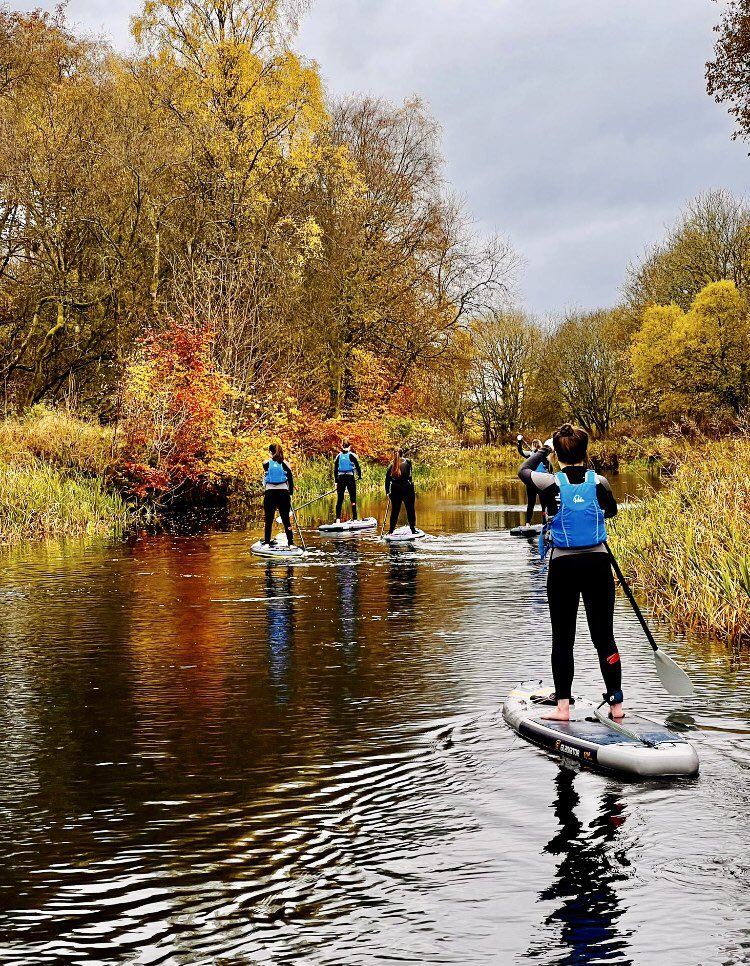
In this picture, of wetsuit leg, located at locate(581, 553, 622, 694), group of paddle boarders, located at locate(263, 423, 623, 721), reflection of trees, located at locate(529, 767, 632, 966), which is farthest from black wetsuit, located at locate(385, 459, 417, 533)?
reflection of trees, located at locate(529, 767, 632, 966)

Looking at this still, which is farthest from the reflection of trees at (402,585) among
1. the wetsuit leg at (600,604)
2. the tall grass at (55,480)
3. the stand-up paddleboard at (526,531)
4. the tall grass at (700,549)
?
A: the tall grass at (55,480)

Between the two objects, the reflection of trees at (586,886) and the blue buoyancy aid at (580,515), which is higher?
A: the blue buoyancy aid at (580,515)

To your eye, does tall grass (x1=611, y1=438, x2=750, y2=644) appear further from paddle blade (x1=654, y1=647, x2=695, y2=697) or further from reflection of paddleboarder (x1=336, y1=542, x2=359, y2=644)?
paddle blade (x1=654, y1=647, x2=695, y2=697)

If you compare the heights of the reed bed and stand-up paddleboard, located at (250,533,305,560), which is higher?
the reed bed

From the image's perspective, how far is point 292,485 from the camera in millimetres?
23688

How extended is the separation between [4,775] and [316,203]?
38252 millimetres

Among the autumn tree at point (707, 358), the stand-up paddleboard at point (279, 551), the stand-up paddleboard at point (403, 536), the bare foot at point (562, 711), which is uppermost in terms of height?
the autumn tree at point (707, 358)

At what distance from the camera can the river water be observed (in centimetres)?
510

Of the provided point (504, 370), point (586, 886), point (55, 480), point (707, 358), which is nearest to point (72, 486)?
point (55, 480)

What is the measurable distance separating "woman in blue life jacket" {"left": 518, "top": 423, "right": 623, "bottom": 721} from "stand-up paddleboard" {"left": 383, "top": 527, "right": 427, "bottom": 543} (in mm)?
16607

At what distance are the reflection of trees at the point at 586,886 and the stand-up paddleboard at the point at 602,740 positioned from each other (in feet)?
1.22

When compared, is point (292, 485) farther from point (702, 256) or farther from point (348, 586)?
point (702, 256)

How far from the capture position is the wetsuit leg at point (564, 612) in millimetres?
8414

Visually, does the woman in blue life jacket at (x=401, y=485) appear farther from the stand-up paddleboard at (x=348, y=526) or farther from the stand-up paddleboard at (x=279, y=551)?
the stand-up paddleboard at (x=279, y=551)
